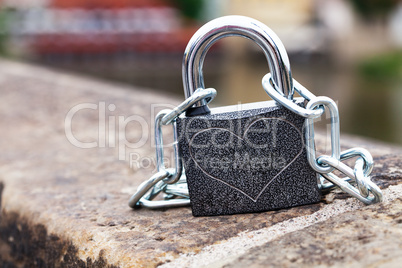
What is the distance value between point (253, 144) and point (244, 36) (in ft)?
0.63

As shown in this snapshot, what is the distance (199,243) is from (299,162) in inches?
9.1

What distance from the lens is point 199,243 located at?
902 mm

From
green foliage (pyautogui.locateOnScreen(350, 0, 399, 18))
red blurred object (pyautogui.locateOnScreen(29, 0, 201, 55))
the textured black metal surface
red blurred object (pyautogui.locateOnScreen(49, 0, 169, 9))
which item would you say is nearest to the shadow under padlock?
the textured black metal surface

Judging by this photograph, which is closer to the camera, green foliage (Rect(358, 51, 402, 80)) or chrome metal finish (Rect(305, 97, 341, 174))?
chrome metal finish (Rect(305, 97, 341, 174))

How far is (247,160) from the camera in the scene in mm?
974

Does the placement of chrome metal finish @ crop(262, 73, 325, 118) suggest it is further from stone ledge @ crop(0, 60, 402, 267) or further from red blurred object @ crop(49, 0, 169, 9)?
red blurred object @ crop(49, 0, 169, 9)

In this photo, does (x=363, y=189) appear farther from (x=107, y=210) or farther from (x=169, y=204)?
(x=107, y=210)

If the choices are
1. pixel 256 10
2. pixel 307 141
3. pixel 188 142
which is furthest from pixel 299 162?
pixel 256 10

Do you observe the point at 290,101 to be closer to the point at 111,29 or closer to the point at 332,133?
the point at 332,133

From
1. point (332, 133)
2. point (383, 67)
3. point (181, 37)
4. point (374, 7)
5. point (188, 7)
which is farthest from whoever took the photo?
point (188, 7)

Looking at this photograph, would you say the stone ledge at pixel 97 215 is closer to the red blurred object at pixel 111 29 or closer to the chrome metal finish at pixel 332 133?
the chrome metal finish at pixel 332 133

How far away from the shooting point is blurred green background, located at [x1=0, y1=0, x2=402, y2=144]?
13.1 meters

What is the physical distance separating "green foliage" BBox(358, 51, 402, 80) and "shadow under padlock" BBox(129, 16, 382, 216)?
34.1 ft

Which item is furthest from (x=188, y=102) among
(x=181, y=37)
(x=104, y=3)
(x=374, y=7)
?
(x=374, y=7)
